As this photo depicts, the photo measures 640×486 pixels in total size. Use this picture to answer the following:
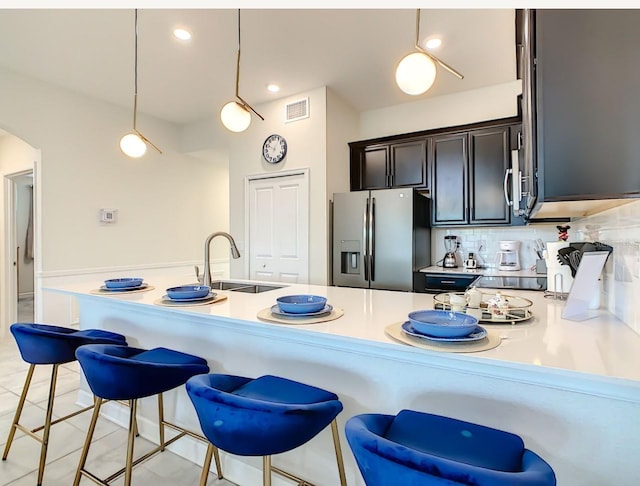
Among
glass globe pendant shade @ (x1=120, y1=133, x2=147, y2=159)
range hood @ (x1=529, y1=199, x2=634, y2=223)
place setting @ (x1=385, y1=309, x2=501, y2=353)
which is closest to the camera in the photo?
place setting @ (x1=385, y1=309, x2=501, y2=353)

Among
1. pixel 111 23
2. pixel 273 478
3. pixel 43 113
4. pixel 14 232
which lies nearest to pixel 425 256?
pixel 273 478

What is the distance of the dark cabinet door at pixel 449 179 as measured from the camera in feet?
12.1

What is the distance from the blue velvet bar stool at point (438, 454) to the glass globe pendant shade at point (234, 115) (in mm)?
2052

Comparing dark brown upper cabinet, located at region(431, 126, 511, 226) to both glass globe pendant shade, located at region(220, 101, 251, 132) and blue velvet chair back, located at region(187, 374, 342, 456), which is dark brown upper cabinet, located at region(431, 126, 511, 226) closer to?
glass globe pendant shade, located at region(220, 101, 251, 132)

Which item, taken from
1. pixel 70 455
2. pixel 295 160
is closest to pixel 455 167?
pixel 295 160

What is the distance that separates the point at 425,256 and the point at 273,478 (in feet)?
9.30

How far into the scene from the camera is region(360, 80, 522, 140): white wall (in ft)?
12.3

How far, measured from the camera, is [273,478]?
63.5 inches

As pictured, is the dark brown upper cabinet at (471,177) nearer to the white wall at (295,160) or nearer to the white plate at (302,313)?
the white wall at (295,160)

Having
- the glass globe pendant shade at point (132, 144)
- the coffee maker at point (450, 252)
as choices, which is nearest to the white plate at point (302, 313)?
the glass globe pendant shade at point (132, 144)

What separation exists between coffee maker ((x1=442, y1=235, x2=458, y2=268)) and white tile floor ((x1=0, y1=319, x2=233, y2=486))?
120 inches

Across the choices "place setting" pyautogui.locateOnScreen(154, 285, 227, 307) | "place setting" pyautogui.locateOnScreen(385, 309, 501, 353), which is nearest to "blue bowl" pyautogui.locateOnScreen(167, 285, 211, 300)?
"place setting" pyautogui.locateOnScreen(154, 285, 227, 307)

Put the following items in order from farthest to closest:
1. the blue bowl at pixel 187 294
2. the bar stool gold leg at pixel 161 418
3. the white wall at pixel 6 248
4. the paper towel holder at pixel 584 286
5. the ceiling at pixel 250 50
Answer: the white wall at pixel 6 248 < the ceiling at pixel 250 50 < the bar stool gold leg at pixel 161 418 < the blue bowl at pixel 187 294 < the paper towel holder at pixel 584 286

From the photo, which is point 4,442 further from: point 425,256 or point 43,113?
point 425,256
